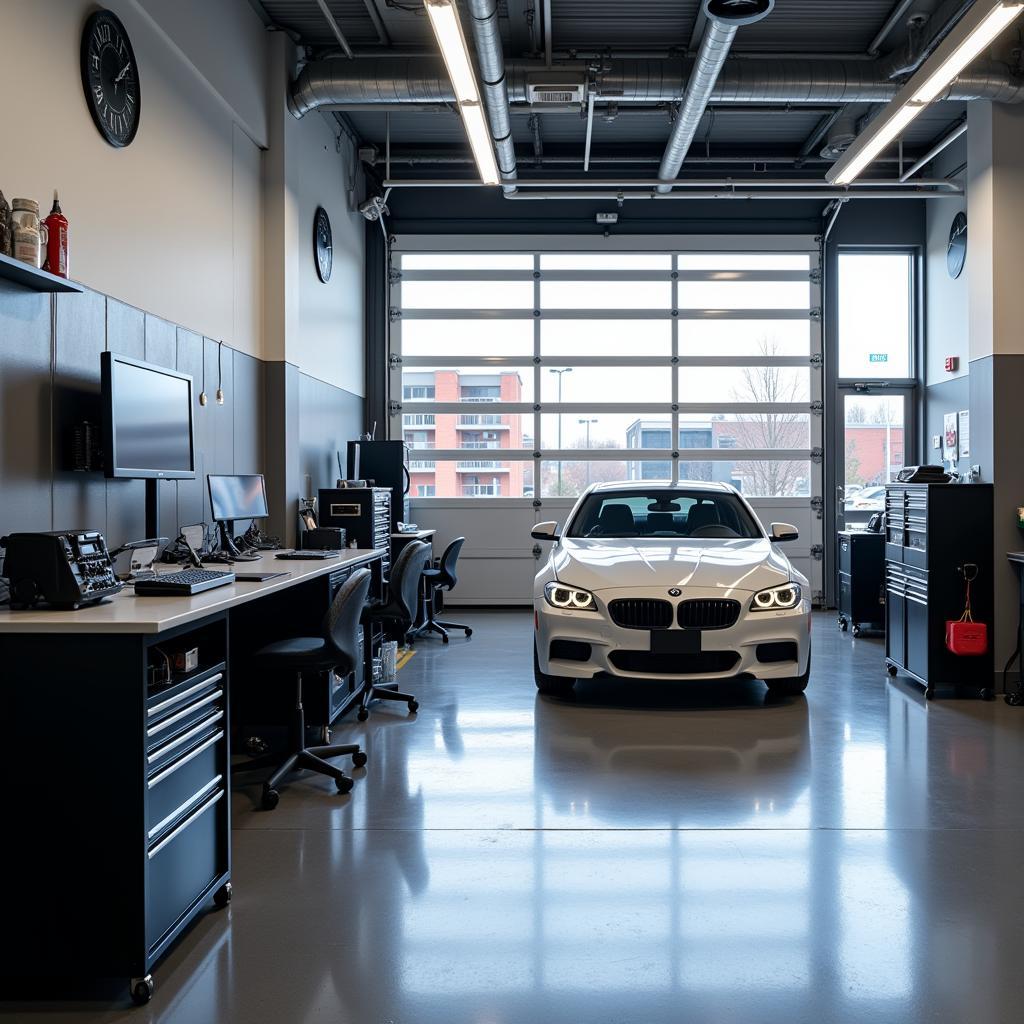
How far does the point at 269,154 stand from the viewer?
20.8 ft

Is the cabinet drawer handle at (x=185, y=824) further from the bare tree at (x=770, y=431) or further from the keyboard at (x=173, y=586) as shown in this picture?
the bare tree at (x=770, y=431)

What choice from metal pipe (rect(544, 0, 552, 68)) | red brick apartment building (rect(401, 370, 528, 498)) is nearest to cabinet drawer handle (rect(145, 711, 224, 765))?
metal pipe (rect(544, 0, 552, 68))

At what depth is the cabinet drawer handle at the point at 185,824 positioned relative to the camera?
2217 mm

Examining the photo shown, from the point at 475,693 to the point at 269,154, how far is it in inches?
160

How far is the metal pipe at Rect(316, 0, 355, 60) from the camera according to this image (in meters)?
5.97

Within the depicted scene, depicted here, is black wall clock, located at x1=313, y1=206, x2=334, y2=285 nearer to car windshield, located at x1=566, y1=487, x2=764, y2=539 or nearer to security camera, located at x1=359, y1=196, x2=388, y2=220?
security camera, located at x1=359, y1=196, x2=388, y2=220

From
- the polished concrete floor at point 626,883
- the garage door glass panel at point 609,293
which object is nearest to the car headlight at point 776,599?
the polished concrete floor at point 626,883

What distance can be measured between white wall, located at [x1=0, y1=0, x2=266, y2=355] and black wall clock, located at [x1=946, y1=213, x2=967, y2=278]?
6.56m

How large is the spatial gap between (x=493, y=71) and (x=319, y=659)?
14.2 feet

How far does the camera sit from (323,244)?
763 centimetres

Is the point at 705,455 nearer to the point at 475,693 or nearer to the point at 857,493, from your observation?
the point at 857,493

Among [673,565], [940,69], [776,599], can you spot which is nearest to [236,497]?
[673,565]

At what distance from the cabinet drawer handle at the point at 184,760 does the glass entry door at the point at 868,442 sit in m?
8.39

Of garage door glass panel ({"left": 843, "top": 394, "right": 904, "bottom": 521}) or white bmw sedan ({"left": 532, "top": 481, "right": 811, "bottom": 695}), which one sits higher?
garage door glass panel ({"left": 843, "top": 394, "right": 904, "bottom": 521})
